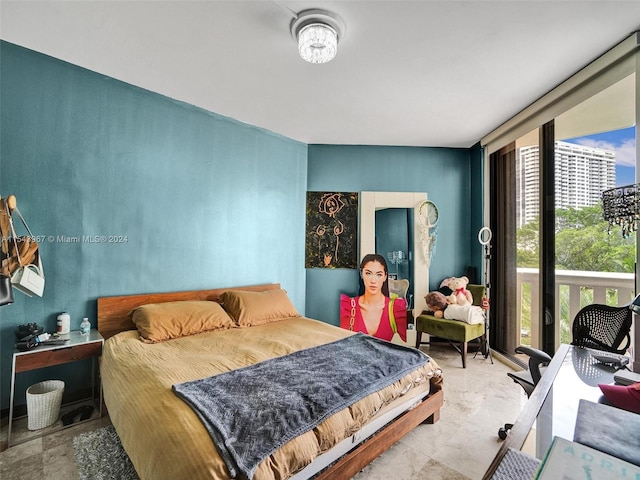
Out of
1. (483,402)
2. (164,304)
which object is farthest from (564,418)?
(164,304)

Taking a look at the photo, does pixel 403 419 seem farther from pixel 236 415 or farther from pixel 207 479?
pixel 207 479

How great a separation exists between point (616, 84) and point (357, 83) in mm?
1903

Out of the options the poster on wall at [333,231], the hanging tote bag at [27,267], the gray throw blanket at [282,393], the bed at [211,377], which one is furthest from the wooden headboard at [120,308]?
the poster on wall at [333,231]

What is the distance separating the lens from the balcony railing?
2.49 m

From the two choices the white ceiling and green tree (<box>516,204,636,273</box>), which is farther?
green tree (<box>516,204,636,273</box>)

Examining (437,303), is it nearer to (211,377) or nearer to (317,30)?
(211,377)

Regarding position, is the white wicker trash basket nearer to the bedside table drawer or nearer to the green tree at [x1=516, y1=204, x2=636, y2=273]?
the bedside table drawer

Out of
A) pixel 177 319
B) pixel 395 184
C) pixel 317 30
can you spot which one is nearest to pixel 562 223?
pixel 395 184

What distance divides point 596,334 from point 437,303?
6.07 ft

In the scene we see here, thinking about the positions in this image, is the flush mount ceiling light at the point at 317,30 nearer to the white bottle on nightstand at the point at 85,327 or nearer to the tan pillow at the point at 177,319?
the tan pillow at the point at 177,319

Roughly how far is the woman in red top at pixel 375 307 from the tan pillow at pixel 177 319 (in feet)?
5.68

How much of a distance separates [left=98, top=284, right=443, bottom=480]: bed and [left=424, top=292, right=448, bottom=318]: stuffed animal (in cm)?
151

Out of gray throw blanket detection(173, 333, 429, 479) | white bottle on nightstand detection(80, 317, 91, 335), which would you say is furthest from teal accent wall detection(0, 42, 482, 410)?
gray throw blanket detection(173, 333, 429, 479)

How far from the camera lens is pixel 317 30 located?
1920 millimetres
